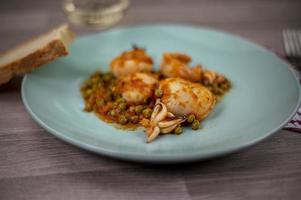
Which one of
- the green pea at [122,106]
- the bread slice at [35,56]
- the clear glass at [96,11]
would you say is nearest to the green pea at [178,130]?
the green pea at [122,106]

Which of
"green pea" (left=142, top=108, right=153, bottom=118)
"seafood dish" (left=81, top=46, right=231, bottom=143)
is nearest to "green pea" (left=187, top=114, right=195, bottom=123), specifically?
"seafood dish" (left=81, top=46, right=231, bottom=143)

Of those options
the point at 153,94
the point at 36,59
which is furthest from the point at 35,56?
the point at 153,94

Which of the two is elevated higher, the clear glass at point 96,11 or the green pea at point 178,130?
the green pea at point 178,130

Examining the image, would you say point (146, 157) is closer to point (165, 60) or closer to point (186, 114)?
point (186, 114)

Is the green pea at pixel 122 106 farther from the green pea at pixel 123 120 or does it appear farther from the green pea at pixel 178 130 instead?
the green pea at pixel 178 130

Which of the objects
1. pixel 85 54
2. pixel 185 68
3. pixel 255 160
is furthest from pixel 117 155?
pixel 85 54

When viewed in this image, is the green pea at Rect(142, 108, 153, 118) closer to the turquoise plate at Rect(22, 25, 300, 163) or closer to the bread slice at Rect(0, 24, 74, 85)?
the turquoise plate at Rect(22, 25, 300, 163)

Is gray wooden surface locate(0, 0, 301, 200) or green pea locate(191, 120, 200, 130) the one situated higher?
green pea locate(191, 120, 200, 130)
